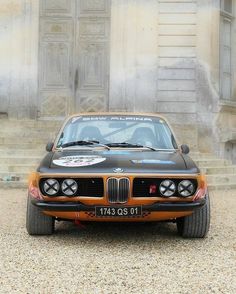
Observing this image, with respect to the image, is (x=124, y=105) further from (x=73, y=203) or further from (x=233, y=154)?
(x=73, y=203)

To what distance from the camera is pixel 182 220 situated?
198 inches

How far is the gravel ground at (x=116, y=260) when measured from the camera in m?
3.54

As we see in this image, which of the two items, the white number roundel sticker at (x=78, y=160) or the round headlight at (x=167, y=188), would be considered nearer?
the round headlight at (x=167, y=188)

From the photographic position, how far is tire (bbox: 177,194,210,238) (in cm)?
492

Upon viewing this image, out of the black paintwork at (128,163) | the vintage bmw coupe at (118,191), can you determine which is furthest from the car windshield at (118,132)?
the vintage bmw coupe at (118,191)

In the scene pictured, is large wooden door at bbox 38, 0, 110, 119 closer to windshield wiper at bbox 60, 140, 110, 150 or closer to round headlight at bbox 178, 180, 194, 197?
windshield wiper at bbox 60, 140, 110, 150

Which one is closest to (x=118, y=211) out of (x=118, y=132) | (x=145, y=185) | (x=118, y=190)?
(x=118, y=190)

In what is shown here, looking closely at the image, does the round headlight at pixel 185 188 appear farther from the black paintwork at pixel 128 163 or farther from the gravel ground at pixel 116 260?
the gravel ground at pixel 116 260

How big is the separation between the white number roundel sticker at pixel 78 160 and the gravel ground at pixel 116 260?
781mm

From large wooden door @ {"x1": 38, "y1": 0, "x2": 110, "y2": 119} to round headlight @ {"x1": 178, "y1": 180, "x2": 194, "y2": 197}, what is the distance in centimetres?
885

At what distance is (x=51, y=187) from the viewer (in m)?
4.65

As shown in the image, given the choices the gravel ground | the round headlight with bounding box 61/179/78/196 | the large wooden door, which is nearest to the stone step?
the large wooden door

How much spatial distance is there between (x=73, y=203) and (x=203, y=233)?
1.41m

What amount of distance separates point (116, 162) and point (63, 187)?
0.58 metres
